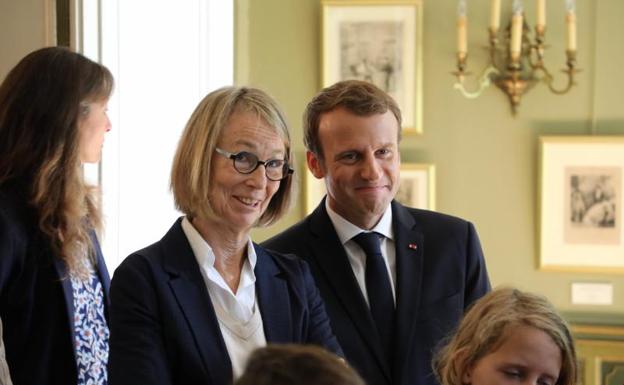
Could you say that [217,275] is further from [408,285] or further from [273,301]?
[408,285]

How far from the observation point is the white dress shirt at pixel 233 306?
1.71 metres

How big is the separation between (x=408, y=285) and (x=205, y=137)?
1.89ft

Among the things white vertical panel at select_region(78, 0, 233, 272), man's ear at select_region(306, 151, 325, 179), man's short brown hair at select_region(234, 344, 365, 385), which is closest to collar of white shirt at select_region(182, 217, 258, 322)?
man's ear at select_region(306, 151, 325, 179)

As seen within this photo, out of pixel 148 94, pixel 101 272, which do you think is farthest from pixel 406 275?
pixel 148 94

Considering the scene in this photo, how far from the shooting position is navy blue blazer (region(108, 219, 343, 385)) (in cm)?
161

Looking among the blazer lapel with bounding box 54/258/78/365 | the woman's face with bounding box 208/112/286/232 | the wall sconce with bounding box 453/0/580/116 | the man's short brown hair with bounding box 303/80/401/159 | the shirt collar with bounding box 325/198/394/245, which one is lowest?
the blazer lapel with bounding box 54/258/78/365

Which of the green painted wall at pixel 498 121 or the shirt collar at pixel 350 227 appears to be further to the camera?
the green painted wall at pixel 498 121

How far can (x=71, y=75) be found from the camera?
2.12m

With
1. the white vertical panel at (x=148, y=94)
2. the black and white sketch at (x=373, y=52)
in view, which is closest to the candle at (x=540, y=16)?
the black and white sketch at (x=373, y=52)

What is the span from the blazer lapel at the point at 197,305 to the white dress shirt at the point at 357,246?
0.44 metres

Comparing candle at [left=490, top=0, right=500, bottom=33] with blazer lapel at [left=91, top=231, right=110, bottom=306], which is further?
candle at [left=490, top=0, right=500, bottom=33]

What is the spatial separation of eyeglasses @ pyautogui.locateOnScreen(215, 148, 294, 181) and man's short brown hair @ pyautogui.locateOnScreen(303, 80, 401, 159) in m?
0.33

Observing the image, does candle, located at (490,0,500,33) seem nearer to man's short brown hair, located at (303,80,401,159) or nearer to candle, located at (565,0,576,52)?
candle, located at (565,0,576,52)

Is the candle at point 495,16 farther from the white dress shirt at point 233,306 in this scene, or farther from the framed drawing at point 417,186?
the white dress shirt at point 233,306
